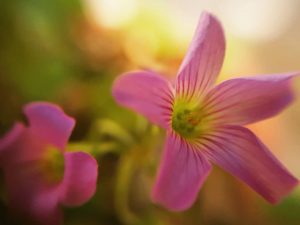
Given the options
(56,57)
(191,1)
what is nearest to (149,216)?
(56,57)

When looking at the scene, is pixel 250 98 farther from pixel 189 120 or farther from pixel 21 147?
pixel 21 147

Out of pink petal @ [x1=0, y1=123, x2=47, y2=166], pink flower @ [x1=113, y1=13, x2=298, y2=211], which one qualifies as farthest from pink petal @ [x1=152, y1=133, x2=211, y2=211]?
pink petal @ [x1=0, y1=123, x2=47, y2=166]

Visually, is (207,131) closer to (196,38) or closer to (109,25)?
(196,38)

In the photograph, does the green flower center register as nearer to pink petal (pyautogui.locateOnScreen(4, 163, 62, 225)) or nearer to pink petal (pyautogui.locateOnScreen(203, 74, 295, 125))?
pink petal (pyautogui.locateOnScreen(4, 163, 62, 225))

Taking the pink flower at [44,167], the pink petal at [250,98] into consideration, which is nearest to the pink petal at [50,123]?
the pink flower at [44,167]

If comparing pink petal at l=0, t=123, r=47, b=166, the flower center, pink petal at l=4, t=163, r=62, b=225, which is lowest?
pink petal at l=4, t=163, r=62, b=225

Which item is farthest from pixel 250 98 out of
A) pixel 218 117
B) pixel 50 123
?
pixel 50 123
